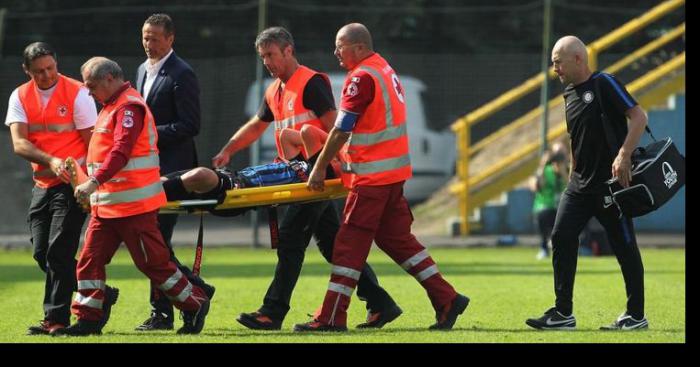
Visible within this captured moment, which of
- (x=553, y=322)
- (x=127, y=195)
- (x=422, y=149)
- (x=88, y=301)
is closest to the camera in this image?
(x=127, y=195)

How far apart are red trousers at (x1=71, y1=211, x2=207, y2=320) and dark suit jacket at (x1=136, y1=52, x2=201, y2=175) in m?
0.82

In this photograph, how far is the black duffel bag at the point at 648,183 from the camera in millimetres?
8891

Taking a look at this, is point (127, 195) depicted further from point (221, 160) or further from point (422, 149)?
Result: point (422, 149)

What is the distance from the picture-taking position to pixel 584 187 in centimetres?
917

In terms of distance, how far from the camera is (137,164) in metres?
8.63

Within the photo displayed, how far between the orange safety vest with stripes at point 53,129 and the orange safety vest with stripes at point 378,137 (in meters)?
1.84

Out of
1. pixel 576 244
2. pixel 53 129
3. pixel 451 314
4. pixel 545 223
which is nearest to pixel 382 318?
pixel 451 314

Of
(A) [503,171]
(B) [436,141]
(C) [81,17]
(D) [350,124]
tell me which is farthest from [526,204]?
(D) [350,124]

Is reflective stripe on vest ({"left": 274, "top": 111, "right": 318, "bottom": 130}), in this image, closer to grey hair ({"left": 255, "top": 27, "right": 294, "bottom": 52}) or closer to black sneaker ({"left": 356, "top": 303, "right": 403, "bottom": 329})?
grey hair ({"left": 255, "top": 27, "right": 294, "bottom": 52})

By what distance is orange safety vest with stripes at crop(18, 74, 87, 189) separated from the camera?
9.27 m

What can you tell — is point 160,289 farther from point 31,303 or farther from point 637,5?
point 637,5

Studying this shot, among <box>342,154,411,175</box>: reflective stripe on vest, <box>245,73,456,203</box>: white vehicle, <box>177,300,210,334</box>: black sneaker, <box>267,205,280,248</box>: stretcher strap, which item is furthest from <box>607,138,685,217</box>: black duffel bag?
<box>245,73,456,203</box>: white vehicle

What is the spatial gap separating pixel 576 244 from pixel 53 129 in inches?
138
